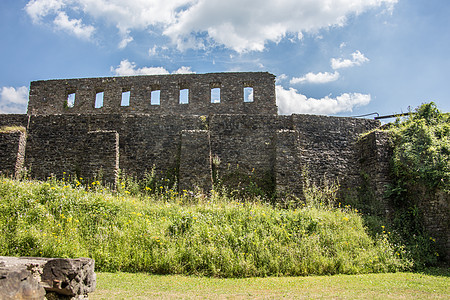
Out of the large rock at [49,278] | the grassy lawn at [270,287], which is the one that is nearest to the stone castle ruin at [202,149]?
the grassy lawn at [270,287]

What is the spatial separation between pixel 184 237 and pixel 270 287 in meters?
2.75

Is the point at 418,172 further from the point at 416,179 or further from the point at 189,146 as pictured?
the point at 189,146

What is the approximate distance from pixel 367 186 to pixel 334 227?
387 cm

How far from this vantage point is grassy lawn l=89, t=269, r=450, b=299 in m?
6.27

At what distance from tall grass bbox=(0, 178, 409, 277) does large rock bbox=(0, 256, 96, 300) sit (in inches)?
143

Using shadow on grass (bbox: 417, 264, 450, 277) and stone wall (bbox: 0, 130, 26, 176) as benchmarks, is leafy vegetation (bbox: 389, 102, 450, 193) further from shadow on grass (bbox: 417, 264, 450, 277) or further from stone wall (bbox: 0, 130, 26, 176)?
stone wall (bbox: 0, 130, 26, 176)

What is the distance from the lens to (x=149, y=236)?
855 centimetres

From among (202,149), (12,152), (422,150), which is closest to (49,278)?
(202,149)

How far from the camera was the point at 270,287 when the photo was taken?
6.94 metres

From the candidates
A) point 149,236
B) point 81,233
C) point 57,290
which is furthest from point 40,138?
point 57,290

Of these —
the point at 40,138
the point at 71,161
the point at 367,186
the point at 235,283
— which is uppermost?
the point at 40,138

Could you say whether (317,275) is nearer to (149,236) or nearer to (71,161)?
(149,236)

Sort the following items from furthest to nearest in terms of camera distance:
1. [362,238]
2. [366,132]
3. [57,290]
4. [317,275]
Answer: [366,132]
[362,238]
[317,275]
[57,290]

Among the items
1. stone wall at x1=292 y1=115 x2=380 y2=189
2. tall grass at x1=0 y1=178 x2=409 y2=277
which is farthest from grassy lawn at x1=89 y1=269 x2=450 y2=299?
stone wall at x1=292 y1=115 x2=380 y2=189
